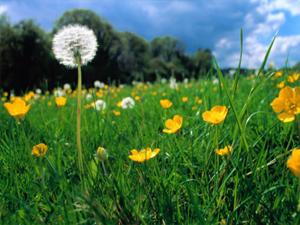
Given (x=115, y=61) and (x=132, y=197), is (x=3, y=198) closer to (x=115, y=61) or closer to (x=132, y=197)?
(x=132, y=197)

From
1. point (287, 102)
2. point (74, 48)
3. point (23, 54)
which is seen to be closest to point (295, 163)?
point (287, 102)

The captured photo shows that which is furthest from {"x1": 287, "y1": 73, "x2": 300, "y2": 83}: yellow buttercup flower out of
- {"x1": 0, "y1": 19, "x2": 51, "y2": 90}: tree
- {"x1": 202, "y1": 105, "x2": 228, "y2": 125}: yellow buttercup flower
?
{"x1": 0, "y1": 19, "x2": 51, "y2": 90}: tree

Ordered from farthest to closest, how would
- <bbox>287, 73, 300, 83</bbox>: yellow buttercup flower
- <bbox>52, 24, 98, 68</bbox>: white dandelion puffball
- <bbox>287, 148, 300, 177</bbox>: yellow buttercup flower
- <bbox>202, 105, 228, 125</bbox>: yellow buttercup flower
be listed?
<bbox>287, 73, 300, 83</bbox>: yellow buttercup flower, <bbox>52, 24, 98, 68</bbox>: white dandelion puffball, <bbox>202, 105, 228, 125</bbox>: yellow buttercup flower, <bbox>287, 148, 300, 177</bbox>: yellow buttercup flower

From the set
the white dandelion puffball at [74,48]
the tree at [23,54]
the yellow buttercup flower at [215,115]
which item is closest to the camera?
the yellow buttercup flower at [215,115]

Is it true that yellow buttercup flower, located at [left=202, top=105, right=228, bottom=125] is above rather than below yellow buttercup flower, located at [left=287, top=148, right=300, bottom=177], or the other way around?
above

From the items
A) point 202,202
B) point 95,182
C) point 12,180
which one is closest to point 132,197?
point 95,182

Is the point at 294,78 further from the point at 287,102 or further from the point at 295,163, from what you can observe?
the point at 295,163

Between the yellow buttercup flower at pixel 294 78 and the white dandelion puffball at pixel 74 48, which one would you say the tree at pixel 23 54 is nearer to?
the yellow buttercup flower at pixel 294 78

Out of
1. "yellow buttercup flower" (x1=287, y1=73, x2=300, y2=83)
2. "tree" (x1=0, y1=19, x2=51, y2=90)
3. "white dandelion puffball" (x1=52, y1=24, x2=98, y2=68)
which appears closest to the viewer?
"white dandelion puffball" (x1=52, y1=24, x2=98, y2=68)

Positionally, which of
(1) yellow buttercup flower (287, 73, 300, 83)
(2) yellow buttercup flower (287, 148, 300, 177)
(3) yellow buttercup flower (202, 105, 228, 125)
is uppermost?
(1) yellow buttercup flower (287, 73, 300, 83)

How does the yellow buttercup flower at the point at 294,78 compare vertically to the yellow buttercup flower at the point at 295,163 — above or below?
above

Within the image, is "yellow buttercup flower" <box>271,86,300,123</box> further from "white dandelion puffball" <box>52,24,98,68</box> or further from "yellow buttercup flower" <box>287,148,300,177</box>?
"white dandelion puffball" <box>52,24,98,68</box>

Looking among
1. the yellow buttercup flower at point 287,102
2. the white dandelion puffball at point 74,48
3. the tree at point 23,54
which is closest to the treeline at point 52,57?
the tree at point 23,54

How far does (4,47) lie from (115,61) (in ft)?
38.3
